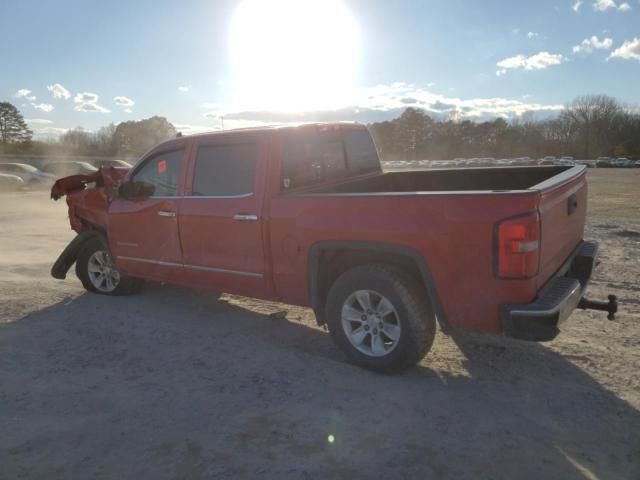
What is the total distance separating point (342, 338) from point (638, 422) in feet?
6.72

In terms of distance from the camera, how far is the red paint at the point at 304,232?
133 inches

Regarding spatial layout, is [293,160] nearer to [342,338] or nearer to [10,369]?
[342,338]

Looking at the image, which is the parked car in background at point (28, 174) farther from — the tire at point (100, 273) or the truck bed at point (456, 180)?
the truck bed at point (456, 180)

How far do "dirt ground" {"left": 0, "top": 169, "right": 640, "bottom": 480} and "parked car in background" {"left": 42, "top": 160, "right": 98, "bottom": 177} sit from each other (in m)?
26.2


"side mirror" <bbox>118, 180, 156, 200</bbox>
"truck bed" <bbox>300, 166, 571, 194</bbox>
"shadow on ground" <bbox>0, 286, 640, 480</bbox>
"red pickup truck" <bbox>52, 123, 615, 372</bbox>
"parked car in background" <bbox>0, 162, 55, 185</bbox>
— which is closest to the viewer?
"shadow on ground" <bbox>0, 286, 640, 480</bbox>

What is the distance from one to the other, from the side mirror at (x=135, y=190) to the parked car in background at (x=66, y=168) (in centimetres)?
2561

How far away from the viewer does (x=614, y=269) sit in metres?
7.10

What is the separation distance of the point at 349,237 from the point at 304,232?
0.43 metres

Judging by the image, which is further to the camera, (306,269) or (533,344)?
(533,344)

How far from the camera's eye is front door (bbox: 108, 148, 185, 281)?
5.41 m

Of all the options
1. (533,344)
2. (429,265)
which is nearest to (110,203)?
(429,265)

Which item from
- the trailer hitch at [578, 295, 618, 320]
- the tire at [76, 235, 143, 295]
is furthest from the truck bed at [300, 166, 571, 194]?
the tire at [76, 235, 143, 295]

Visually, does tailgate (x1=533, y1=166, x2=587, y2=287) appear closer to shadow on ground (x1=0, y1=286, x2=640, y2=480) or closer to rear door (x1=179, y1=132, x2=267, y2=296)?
shadow on ground (x1=0, y1=286, x2=640, y2=480)

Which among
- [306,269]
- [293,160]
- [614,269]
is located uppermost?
[293,160]
